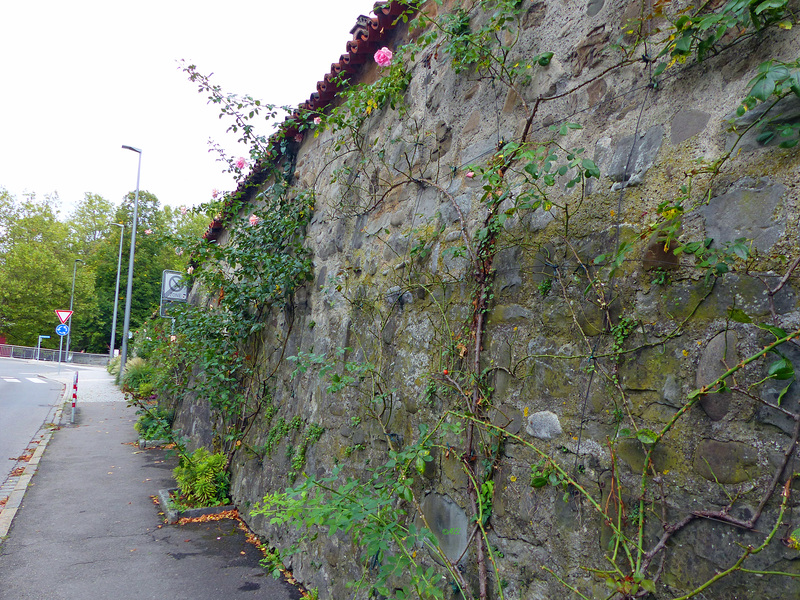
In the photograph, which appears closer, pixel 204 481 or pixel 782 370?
pixel 782 370

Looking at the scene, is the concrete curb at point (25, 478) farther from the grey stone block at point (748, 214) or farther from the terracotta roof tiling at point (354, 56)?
the grey stone block at point (748, 214)

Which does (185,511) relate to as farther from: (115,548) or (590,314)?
(590,314)

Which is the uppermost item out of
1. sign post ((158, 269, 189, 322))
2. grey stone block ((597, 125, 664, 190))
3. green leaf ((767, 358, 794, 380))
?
sign post ((158, 269, 189, 322))

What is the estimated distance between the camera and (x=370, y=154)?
3.90m

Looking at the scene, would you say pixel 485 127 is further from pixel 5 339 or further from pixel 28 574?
pixel 5 339

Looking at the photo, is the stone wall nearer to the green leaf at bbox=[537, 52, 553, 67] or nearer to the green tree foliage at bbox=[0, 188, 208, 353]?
the green leaf at bbox=[537, 52, 553, 67]

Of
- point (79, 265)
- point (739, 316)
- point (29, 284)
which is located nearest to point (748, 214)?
point (739, 316)

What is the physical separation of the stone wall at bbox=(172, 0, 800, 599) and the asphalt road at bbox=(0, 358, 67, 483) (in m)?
6.20

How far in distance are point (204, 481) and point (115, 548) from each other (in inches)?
43.1

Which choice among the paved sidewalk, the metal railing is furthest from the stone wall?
the metal railing

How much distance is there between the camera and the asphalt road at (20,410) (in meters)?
7.82

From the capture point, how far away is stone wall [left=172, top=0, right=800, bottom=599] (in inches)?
60.6

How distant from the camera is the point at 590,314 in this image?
1996 mm

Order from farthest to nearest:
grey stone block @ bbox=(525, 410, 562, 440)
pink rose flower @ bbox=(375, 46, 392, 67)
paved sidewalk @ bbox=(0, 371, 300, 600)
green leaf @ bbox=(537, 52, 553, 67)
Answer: paved sidewalk @ bbox=(0, 371, 300, 600), pink rose flower @ bbox=(375, 46, 392, 67), green leaf @ bbox=(537, 52, 553, 67), grey stone block @ bbox=(525, 410, 562, 440)
